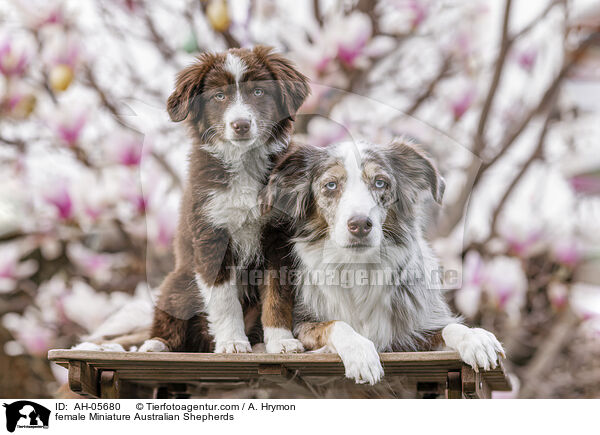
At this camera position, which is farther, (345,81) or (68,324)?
(68,324)

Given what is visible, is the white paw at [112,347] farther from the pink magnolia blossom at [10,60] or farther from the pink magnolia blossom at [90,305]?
the pink magnolia blossom at [10,60]

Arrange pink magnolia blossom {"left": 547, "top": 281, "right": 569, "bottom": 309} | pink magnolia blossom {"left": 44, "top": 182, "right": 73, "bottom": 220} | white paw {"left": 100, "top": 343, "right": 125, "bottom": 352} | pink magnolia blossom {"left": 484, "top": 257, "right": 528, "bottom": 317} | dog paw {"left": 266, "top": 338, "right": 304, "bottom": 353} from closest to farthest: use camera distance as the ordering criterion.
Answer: dog paw {"left": 266, "top": 338, "right": 304, "bottom": 353}
white paw {"left": 100, "top": 343, "right": 125, "bottom": 352}
pink magnolia blossom {"left": 44, "top": 182, "right": 73, "bottom": 220}
pink magnolia blossom {"left": 484, "top": 257, "right": 528, "bottom": 317}
pink magnolia blossom {"left": 547, "top": 281, "right": 569, "bottom": 309}

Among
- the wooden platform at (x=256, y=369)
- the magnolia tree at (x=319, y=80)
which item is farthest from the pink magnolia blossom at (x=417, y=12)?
the wooden platform at (x=256, y=369)

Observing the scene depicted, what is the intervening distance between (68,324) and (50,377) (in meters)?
0.53

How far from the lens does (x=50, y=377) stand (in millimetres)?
2797

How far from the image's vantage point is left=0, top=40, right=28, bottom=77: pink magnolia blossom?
243 centimetres

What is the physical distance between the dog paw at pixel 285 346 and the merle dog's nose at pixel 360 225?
0.33 metres

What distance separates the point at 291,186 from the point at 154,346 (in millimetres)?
597

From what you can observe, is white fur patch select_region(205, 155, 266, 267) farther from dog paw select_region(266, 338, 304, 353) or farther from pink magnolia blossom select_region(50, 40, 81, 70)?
pink magnolia blossom select_region(50, 40, 81, 70)

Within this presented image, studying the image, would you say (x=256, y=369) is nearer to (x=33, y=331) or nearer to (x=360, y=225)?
(x=360, y=225)

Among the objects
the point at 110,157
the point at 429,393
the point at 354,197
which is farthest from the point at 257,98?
the point at 429,393

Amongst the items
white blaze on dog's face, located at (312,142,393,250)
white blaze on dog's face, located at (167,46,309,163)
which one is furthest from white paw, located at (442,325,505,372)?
white blaze on dog's face, located at (167,46,309,163)

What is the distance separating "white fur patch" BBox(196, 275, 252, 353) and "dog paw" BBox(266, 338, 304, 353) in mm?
60

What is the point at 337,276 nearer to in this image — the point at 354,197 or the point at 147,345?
the point at 354,197
